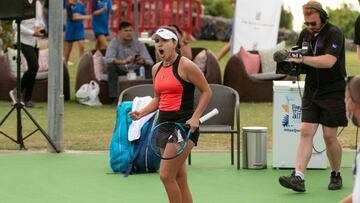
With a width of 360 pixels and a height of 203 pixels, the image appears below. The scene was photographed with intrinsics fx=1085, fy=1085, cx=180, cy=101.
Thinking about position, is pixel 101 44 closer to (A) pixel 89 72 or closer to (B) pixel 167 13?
(A) pixel 89 72

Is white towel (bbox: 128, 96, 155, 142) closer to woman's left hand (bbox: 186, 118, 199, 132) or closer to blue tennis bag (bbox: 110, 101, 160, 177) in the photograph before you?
blue tennis bag (bbox: 110, 101, 160, 177)

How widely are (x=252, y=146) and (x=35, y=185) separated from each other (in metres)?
2.45

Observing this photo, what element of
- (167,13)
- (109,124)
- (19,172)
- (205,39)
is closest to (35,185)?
(19,172)

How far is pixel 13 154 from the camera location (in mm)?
12797

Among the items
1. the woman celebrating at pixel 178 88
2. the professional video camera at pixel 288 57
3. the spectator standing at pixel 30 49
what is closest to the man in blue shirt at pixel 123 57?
the spectator standing at pixel 30 49

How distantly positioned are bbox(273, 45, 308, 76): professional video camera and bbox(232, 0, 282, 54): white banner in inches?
452

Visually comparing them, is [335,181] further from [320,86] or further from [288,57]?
[288,57]

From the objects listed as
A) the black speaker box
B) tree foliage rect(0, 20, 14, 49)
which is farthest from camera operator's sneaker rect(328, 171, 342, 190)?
tree foliage rect(0, 20, 14, 49)

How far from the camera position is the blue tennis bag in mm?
11430

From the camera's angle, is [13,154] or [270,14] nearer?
[13,154]

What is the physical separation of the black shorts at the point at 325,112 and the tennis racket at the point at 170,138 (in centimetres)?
210

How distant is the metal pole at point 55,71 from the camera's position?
509 inches

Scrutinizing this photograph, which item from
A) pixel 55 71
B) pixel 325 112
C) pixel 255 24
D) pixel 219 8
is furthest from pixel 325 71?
pixel 219 8

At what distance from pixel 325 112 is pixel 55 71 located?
388cm
